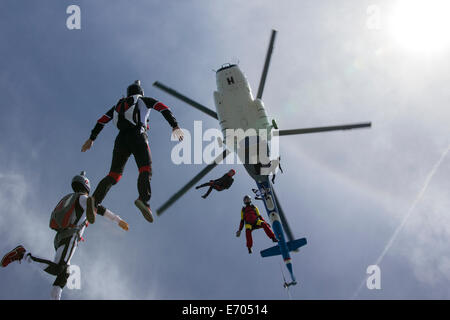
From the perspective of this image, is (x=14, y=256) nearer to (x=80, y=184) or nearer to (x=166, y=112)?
(x=80, y=184)

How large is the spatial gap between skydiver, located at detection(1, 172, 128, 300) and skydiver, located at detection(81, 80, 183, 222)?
1.08 metres

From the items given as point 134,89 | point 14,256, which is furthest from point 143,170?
point 14,256

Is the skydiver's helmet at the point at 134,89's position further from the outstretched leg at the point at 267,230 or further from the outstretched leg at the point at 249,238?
the outstretched leg at the point at 267,230

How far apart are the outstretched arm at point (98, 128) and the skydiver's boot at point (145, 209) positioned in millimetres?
3324

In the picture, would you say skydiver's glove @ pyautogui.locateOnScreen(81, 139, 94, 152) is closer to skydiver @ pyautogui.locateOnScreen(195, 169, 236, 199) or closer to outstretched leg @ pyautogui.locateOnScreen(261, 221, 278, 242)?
skydiver @ pyautogui.locateOnScreen(195, 169, 236, 199)

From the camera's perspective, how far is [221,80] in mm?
14055

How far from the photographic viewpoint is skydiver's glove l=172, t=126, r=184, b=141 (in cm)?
893

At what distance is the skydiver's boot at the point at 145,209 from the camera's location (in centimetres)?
786

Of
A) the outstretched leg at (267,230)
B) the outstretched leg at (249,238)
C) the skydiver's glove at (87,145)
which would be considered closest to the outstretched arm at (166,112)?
the skydiver's glove at (87,145)

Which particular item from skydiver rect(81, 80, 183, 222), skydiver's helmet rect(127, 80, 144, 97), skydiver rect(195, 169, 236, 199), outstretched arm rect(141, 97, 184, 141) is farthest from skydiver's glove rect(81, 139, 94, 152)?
skydiver rect(195, 169, 236, 199)
